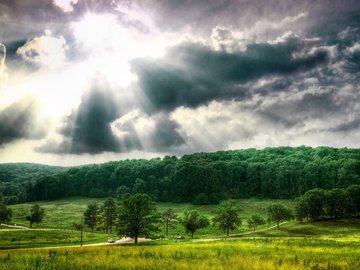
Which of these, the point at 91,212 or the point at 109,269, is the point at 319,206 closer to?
the point at 91,212

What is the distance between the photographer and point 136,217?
262 ft

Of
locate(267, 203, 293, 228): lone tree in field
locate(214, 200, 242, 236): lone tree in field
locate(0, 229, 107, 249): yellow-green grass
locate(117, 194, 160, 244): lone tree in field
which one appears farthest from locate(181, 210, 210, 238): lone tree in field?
locate(267, 203, 293, 228): lone tree in field

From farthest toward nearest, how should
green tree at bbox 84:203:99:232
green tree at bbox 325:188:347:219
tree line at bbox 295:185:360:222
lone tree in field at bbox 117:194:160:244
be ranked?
green tree at bbox 84:203:99:232
green tree at bbox 325:188:347:219
tree line at bbox 295:185:360:222
lone tree in field at bbox 117:194:160:244

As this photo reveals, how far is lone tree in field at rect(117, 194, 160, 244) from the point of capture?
79.6 meters

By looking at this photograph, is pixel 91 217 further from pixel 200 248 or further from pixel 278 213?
pixel 200 248

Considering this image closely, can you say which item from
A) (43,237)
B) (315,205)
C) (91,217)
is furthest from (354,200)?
(43,237)

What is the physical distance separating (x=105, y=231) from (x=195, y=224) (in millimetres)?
45837

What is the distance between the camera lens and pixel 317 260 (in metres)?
33.9

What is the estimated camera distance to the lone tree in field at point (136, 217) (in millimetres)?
79625

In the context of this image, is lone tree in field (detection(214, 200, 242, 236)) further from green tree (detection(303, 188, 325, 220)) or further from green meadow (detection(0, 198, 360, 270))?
green tree (detection(303, 188, 325, 220))

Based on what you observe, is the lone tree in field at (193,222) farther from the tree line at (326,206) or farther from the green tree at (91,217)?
the green tree at (91,217)

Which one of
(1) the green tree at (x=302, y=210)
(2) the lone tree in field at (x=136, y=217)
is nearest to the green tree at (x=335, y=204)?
(1) the green tree at (x=302, y=210)

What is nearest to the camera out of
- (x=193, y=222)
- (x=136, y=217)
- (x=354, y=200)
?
(x=136, y=217)

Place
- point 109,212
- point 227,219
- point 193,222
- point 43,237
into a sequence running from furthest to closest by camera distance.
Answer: point 109,212, point 227,219, point 193,222, point 43,237
